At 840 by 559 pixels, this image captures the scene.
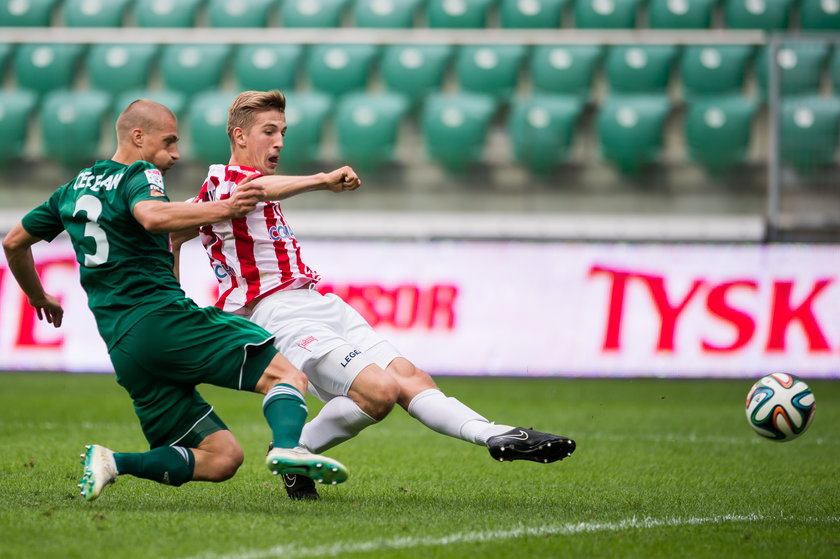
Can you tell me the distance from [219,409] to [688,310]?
403 centimetres

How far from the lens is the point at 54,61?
1309 centimetres

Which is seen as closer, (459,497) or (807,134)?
(459,497)

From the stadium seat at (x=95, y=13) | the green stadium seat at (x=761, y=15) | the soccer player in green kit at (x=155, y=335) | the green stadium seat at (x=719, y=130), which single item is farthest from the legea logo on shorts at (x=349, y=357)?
the stadium seat at (x=95, y=13)

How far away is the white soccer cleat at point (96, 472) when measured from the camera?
4305 mm

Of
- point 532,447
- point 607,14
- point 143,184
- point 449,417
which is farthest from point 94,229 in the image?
point 607,14

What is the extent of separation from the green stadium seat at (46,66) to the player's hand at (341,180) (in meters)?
9.50

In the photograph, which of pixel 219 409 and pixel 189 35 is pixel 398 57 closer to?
pixel 189 35

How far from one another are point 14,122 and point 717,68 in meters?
7.53

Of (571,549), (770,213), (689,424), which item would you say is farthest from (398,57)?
(571,549)

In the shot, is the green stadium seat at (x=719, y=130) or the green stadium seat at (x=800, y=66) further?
the green stadium seat at (x=719, y=130)

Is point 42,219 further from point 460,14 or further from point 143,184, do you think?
point 460,14

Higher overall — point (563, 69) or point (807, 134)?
point (563, 69)

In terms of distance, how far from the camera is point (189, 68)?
13.4 meters

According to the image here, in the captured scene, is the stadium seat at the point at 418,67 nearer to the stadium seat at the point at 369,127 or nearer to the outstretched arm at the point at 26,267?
the stadium seat at the point at 369,127
